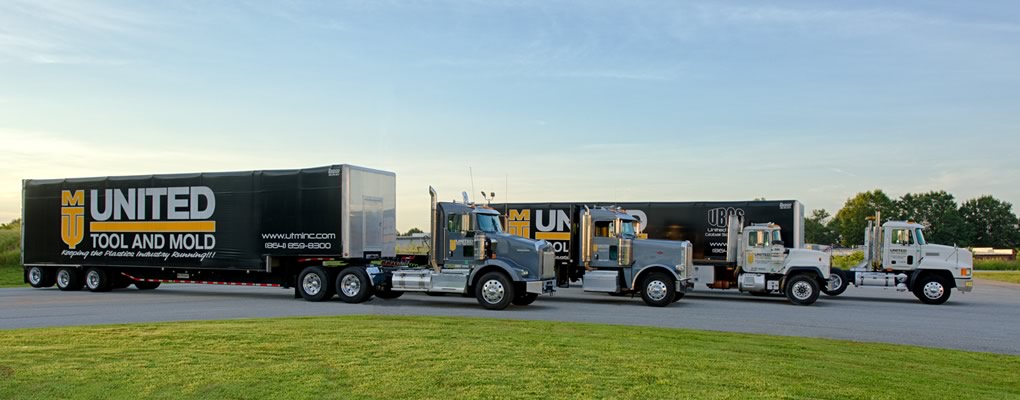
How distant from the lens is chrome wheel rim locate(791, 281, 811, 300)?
22125 millimetres

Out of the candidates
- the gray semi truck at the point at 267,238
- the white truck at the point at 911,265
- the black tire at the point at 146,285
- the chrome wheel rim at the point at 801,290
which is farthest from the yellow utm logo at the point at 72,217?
the white truck at the point at 911,265

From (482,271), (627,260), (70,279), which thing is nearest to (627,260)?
(627,260)

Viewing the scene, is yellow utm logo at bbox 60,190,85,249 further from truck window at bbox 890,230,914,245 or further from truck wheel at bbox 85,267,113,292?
truck window at bbox 890,230,914,245

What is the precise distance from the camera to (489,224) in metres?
19.8

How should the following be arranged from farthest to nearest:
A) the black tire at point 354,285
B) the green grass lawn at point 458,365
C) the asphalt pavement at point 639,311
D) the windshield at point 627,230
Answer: the windshield at point 627,230
the black tire at point 354,285
the asphalt pavement at point 639,311
the green grass lawn at point 458,365

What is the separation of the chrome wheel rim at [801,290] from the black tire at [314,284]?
12.0 meters

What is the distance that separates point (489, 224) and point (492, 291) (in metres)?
1.64

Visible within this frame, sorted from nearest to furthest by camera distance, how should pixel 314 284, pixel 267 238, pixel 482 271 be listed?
1. pixel 482 271
2. pixel 314 284
3. pixel 267 238

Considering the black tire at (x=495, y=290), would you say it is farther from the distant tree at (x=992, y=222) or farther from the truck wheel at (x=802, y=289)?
the distant tree at (x=992, y=222)

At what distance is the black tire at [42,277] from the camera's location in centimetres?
2492

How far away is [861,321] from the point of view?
688 inches

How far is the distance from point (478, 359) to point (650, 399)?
2.49 metres

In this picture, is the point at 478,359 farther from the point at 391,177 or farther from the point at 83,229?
the point at 83,229

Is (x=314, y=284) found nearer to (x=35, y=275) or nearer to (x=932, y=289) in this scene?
(x=35, y=275)
